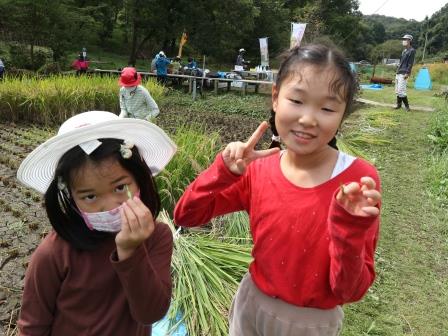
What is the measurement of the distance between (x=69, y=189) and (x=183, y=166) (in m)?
2.52

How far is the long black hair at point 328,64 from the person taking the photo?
133 cm

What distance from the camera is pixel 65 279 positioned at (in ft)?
4.28

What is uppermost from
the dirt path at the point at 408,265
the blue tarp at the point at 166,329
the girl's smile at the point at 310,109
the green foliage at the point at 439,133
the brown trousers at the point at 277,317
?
the girl's smile at the point at 310,109

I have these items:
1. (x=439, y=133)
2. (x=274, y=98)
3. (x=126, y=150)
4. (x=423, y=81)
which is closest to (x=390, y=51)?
(x=423, y=81)

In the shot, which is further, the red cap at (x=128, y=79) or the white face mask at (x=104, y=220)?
the red cap at (x=128, y=79)

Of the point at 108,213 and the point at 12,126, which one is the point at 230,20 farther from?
the point at 108,213

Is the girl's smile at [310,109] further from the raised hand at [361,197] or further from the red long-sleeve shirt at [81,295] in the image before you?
the red long-sleeve shirt at [81,295]

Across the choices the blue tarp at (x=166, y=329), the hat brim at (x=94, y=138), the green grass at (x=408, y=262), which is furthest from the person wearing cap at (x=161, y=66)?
the hat brim at (x=94, y=138)

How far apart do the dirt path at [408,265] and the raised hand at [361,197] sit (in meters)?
1.94

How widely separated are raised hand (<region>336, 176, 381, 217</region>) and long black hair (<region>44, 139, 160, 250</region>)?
2.11 feet

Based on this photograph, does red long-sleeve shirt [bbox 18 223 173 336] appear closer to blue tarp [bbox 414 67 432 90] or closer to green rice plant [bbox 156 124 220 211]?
green rice plant [bbox 156 124 220 211]

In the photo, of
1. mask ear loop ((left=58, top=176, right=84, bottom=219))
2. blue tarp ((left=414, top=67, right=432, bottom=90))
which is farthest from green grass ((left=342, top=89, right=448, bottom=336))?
blue tarp ((left=414, top=67, right=432, bottom=90))

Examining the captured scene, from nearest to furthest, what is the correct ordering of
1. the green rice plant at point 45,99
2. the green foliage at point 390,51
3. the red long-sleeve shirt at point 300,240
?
the red long-sleeve shirt at point 300,240
the green rice plant at point 45,99
the green foliage at point 390,51

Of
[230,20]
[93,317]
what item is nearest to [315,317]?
[93,317]
